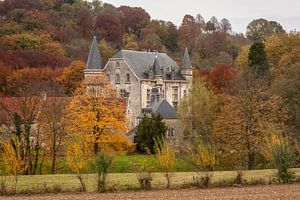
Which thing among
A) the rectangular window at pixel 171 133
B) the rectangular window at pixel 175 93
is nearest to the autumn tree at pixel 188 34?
the rectangular window at pixel 175 93

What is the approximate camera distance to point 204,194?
2502 centimetres

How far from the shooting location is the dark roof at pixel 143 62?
7012 centimetres

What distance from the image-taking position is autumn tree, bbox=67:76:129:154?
48.3 meters

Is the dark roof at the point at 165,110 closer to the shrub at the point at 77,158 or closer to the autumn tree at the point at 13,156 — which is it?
the autumn tree at the point at 13,156

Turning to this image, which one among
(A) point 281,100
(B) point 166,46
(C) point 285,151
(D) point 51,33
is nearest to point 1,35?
(D) point 51,33

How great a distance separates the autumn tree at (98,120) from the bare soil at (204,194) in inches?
828

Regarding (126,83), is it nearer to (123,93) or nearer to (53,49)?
(123,93)

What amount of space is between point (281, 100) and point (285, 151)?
17.0m

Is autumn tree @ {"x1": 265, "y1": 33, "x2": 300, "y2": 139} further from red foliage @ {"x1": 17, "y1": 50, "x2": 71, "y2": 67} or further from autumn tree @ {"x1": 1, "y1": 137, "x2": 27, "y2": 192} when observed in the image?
red foliage @ {"x1": 17, "y1": 50, "x2": 71, "y2": 67}

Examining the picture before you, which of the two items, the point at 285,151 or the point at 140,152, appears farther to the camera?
the point at 140,152

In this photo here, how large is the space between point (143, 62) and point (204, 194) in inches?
1896

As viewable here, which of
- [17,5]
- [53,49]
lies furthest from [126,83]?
[17,5]

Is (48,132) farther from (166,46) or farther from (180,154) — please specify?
(166,46)

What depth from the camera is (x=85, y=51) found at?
384 feet
